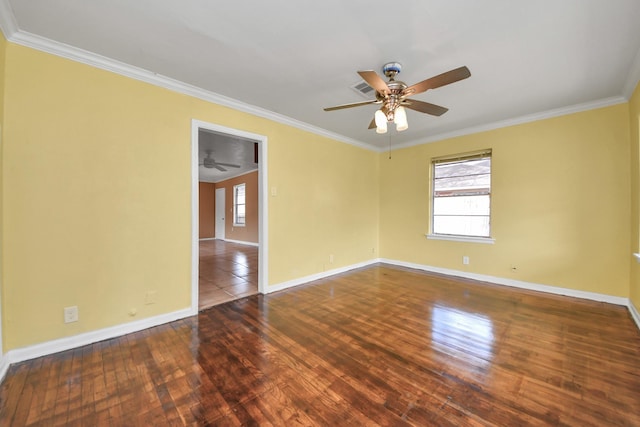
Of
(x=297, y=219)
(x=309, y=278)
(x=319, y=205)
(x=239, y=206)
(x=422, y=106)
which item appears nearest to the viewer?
(x=422, y=106)

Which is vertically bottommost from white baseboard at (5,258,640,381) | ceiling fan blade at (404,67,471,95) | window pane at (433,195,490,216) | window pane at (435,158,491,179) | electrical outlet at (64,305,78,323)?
white baseboard at (5,258,640,381)

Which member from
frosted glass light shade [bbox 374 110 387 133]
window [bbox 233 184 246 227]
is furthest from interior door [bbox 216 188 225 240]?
frosted glass light shade [bbox 374 110 387 133]

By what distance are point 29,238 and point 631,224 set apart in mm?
6011

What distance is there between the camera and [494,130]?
3.92 m

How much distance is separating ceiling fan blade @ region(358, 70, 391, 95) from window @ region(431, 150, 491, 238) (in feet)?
9.36

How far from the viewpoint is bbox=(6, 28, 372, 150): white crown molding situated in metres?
1.97

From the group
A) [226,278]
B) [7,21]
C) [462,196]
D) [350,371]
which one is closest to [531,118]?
[462,196]

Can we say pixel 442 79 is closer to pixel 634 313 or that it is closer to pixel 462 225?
pixel 462 225

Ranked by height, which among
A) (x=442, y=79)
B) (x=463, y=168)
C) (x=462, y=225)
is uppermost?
(x=442, y=79)

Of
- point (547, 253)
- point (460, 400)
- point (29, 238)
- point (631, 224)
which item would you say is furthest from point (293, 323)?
point (631, 224)

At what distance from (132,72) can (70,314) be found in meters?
2.25

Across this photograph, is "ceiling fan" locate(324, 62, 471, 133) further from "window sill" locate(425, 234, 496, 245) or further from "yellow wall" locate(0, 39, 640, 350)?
"window sill" locate(425, 234, 496, 245)

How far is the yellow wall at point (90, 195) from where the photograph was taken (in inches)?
76.3

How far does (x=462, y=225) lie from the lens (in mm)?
4336
